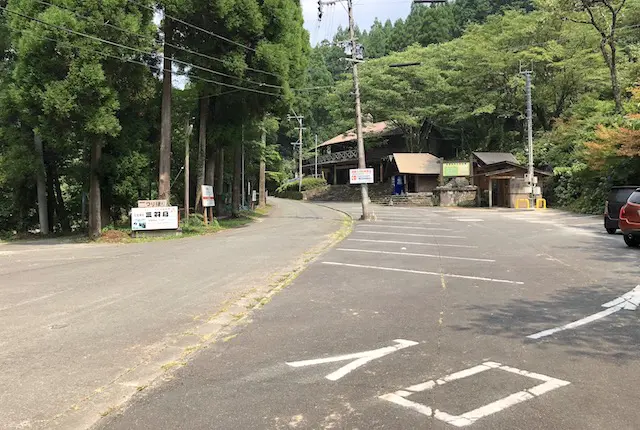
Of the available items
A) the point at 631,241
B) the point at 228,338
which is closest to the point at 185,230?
the point at 631,241

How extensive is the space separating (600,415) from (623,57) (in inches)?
1826

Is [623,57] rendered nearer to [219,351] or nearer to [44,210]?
[44,210]

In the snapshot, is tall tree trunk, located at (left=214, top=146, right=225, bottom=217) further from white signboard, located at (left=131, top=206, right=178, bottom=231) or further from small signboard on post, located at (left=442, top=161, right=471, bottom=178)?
small signboard on post, located at (left=442, top=161, right=471, bottom=178)

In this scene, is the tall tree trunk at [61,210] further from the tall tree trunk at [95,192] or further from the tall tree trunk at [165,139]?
the tall tree trunk at [165,139]

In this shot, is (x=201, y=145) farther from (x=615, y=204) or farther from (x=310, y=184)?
(x=310, y=184)

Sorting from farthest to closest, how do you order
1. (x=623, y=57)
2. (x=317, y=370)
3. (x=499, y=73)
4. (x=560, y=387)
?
(x=499, y=73), (x=623, y=57), (x=317, y=370), (x=560, y=387)

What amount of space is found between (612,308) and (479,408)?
424 cm

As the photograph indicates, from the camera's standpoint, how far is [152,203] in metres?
21.8

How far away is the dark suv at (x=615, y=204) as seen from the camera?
16.2 m

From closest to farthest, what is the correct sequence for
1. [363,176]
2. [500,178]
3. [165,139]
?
1. [165,139]
2. [363,176]
3. [500,178]

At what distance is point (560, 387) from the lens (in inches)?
165

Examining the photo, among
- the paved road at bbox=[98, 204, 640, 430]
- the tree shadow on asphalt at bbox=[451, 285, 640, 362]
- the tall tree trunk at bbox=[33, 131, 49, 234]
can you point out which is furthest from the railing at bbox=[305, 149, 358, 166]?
the tree shadow on asphalt at bbox=[451, 285, 640, 362]

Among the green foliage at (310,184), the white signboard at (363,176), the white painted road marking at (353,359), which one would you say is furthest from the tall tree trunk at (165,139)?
the green foliage at (310,184)

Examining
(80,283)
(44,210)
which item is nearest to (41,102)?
(44,210)
